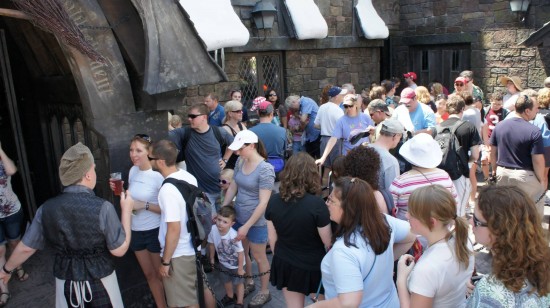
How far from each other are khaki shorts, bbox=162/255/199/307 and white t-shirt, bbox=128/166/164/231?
1.32 ft

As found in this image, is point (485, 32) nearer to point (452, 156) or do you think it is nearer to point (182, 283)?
point (452, 156)

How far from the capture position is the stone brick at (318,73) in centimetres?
1043

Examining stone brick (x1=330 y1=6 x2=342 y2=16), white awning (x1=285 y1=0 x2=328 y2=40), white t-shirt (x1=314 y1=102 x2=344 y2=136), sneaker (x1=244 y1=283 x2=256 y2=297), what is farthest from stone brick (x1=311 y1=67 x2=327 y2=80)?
sneaker (x1=244 y1=283 x2=256 y2=297)

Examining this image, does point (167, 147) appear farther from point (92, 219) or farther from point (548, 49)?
point (548, 49)

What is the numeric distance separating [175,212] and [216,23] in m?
5.52

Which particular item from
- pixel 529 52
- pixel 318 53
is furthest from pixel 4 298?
pixel 529 52

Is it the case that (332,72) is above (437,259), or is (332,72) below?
above

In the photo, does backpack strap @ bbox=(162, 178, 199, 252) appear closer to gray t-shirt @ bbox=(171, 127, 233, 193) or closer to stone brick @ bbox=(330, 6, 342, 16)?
gray t-shirt @ bbox=(171, 127, 233, 193)

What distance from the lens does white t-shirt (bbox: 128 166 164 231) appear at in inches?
144

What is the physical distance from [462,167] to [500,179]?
24.6 inches

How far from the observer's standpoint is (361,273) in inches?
94.7

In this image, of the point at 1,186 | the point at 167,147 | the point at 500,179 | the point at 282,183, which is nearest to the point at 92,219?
the point at 167,147

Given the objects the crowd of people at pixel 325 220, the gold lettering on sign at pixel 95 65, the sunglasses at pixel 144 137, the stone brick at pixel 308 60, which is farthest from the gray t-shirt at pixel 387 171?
the stone brick at pixel 308 60

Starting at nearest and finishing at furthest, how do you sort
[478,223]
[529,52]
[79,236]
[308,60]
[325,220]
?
[478,223], [79,236], [325,220], [529,52], [308,60]
